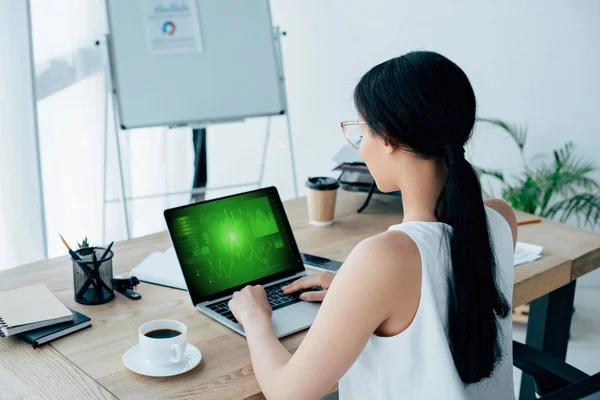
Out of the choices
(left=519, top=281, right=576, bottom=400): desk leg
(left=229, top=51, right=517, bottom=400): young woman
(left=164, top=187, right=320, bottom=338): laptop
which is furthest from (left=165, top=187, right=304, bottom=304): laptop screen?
(left=519, top=281, right=576, bottom=400): desk leg

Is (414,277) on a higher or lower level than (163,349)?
higher

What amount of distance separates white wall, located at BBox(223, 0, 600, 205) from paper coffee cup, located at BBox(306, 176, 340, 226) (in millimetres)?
1339

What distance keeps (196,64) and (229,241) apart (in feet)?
4.83

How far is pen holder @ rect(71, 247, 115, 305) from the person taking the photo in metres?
1.43

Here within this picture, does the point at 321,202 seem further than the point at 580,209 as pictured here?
No

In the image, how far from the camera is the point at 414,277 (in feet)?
3.38

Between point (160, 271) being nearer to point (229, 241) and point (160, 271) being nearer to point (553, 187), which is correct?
point (229, 241)

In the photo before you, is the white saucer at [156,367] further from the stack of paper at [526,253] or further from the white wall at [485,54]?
the white wall at [485,54]

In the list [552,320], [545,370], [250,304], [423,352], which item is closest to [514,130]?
[552,320]

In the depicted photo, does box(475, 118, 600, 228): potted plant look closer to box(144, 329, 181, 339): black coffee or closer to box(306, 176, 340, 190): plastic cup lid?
box(306, 176, 340, 190): plastic cup lid

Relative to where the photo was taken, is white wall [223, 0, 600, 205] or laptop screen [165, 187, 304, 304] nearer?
laptop screen [165, 187, 304, 304]

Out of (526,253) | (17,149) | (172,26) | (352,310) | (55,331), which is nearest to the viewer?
(352,310)

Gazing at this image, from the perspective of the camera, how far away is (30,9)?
100.0 inches

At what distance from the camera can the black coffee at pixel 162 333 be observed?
121cm
